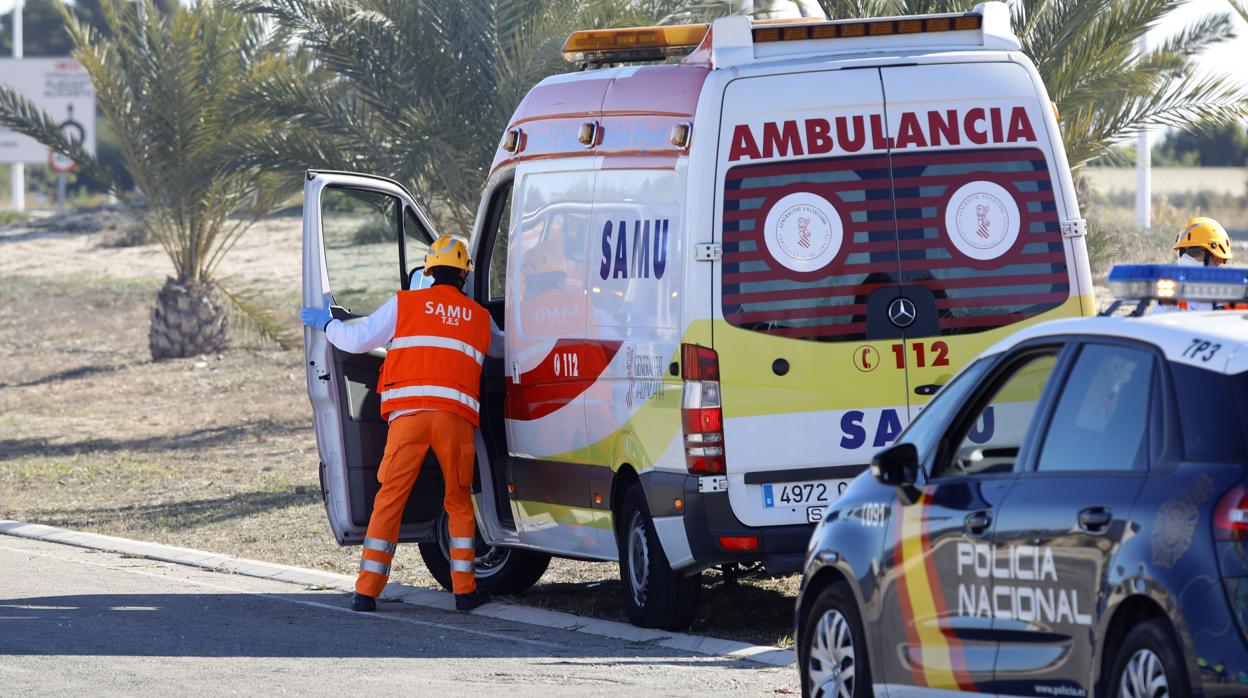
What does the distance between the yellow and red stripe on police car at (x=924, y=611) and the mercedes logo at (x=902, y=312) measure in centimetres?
261

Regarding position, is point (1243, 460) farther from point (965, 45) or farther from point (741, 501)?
point (965, 45)

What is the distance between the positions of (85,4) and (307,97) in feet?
183

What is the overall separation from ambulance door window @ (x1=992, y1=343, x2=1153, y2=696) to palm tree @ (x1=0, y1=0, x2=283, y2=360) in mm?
17539

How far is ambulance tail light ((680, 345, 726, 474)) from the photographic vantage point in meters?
8.79

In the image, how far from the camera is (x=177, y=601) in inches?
425

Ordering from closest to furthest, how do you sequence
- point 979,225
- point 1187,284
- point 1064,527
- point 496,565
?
point 1064,527 → point 1187,284 → point 979,225 → point 496,565

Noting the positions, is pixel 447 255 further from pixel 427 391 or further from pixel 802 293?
pixel 802 293

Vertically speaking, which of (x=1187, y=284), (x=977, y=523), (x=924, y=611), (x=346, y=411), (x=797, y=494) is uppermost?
(x=1187, y=284)

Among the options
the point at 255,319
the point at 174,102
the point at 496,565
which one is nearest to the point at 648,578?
the point at 496,565

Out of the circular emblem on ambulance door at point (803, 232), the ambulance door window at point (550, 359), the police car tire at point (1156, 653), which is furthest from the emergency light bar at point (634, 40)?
the police car tire at point (1156, 653)

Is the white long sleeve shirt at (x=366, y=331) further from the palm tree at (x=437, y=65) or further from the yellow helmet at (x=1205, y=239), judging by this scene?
the palm tree at (x=437, y=65)

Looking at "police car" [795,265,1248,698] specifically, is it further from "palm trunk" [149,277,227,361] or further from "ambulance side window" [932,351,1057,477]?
"palm trunk" [149,277,227,361]

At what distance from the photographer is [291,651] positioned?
902cm

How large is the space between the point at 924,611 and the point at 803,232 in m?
2.99
